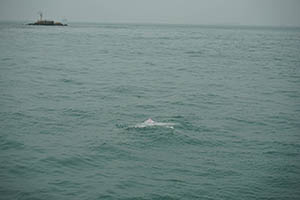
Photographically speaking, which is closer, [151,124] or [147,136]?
[147,136]

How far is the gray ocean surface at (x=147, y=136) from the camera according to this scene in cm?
1967

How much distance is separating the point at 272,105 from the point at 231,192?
22.8m

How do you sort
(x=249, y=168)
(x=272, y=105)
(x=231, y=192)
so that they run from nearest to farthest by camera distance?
(x=231, y=192) → (x=249, y=168) → (x=272, y=105)

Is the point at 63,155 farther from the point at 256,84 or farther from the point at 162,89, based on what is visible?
the point at 256,84

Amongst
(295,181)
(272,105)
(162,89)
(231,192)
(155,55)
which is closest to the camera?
(231,192)

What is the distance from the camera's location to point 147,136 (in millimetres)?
26531

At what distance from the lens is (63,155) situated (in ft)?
76.6

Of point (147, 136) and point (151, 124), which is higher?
point (151, 124)

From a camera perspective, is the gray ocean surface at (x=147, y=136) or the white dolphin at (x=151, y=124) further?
the white dolphin at (x=151, y=124)

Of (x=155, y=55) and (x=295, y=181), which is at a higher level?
(x=155, y=55)

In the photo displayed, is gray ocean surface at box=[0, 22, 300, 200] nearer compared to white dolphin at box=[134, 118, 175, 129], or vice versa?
gray ocean surface at box=[0, 22, 300, 200]

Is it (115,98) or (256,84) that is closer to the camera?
(115,98)

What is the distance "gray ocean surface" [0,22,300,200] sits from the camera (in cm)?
1967

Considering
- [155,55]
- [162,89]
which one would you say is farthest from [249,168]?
[155,55]
